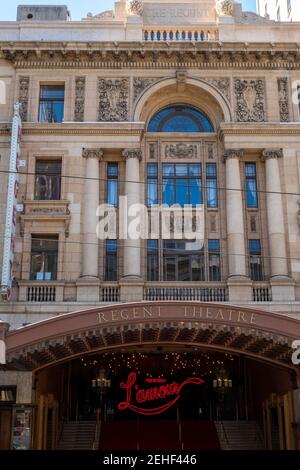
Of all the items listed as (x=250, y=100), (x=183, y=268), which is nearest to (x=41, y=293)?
(x=183, y=268)

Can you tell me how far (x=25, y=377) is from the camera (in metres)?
24.1

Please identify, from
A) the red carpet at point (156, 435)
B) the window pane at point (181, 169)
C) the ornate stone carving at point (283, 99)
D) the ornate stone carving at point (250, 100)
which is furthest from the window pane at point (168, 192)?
the red carpet at point (156, 435)

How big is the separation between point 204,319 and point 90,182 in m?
10.6

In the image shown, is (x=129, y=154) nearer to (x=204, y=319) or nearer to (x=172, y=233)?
(x=172, y=233)

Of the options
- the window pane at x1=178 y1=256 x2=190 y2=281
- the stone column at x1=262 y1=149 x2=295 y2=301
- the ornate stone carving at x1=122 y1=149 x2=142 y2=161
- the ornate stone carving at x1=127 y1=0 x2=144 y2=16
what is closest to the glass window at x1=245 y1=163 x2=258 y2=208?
the stone column at x1=262 y1=149 x2=295 y2=301

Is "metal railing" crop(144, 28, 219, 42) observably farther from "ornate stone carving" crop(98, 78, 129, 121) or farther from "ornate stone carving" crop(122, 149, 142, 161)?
"ornate stone carving" crop(122, 149, 142, 161)

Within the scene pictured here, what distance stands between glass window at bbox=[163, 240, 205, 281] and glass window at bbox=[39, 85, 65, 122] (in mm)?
7995

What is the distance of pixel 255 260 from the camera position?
89.8 feet

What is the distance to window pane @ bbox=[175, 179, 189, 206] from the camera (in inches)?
1120

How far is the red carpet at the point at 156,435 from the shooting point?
27.3 m

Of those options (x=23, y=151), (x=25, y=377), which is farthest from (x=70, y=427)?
(x=23, y=151)

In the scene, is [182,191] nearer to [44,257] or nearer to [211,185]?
[211,185]

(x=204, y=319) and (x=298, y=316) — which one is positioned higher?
(x=298, y=316)

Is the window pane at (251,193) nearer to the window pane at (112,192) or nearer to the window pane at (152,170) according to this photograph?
the window pane at (152,170)
